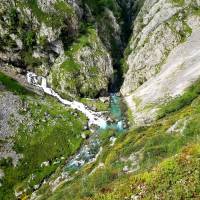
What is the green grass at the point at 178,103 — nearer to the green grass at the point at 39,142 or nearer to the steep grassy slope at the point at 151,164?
the steep grassy slope at the point at 151,164

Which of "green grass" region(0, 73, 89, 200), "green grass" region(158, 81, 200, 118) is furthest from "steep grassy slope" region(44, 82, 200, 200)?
"green grass" region(0, 73, 89, 200)

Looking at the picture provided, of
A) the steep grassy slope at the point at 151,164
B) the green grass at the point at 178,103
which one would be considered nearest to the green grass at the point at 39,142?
the steep grassy slope at the point at 151,164

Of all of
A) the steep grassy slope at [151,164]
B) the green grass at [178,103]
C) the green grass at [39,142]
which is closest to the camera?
the steep grassy slope at [151,164]

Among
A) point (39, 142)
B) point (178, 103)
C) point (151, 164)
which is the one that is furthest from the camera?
point (178, 103)

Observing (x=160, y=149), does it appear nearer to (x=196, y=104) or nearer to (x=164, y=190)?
(x=196, y=104)

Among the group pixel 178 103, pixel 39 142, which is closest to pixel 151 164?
pixel 39 142

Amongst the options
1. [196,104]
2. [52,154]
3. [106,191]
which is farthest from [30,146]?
[106,191]

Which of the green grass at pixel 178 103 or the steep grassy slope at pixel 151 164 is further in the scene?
the green grass at pixel 178 103

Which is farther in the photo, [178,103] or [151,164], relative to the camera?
[178,103]

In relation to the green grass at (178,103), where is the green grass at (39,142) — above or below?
above

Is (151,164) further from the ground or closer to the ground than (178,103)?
closer to the ground

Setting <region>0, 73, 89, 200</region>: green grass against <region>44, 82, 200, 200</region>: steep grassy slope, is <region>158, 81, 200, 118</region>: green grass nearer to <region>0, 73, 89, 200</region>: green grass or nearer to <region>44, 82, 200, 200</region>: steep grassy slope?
<region>44, 82, 200, 200</region>: steep grassy slope

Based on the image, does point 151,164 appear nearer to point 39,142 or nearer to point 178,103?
point 39,142

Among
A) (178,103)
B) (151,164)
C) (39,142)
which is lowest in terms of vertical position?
(151,164)
